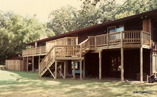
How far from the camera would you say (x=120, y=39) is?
1603 centimetres

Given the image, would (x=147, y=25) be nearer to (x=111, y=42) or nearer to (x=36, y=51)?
(x=111, y=42)

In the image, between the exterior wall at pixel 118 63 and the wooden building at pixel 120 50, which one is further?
the exterior wall at pixel 118 63

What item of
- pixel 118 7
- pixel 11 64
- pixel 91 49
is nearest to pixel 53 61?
pixel 91 49

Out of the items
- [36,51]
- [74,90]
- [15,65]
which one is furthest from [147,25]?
[15,65]

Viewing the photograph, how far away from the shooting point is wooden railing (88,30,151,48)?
15.3 metres

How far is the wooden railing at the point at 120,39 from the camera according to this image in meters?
15.3

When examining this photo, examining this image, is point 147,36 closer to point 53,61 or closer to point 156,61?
point 156,61

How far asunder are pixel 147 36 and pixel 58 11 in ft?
192

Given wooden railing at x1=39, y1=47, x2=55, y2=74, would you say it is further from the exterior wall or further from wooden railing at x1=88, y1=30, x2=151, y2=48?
the exterior wall

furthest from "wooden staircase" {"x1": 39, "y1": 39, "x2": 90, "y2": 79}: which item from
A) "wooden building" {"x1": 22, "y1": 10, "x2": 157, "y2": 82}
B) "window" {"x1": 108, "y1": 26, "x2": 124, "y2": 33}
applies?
"window" {"x1": 108, "y1": 26, "x2": 124, "y2": 33}

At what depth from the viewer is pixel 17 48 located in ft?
149

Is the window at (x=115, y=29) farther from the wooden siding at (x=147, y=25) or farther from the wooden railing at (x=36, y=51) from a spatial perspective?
the wooden railing at (x=36, y=51)

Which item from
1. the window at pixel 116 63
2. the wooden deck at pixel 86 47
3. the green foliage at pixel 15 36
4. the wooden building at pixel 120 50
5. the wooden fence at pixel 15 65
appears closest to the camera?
A: the wooden building at pixel 120 50

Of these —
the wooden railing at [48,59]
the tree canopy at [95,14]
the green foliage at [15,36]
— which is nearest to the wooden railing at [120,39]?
the wooden railing at [48,59]
